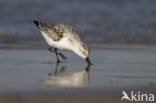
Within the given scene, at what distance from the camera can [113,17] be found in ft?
45.2

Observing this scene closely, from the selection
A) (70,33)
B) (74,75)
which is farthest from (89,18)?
(74,75)

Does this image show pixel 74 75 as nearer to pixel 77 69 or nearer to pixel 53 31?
pixel 77 69

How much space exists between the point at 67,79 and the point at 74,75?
402 millimetres

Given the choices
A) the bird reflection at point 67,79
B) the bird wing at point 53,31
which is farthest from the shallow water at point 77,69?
the bird wing at point 53,31

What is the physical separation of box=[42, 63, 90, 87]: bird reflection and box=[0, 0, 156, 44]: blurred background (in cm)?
355

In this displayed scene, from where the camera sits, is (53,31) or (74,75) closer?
(74,75)

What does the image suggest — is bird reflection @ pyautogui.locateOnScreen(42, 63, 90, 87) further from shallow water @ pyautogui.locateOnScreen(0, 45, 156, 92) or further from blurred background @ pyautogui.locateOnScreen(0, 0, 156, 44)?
blurred background @ pyautogui.locateOnScreen(0, 0, 156, 44)

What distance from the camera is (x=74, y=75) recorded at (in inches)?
291

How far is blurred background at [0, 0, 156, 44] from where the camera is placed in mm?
11594

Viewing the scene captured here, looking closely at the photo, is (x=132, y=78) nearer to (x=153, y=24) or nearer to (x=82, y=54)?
(x=82, y=54)

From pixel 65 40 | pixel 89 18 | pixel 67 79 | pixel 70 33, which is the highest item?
pixel 89 18

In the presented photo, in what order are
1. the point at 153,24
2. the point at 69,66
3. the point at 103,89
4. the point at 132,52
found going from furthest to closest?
the point at 153,24 < the point at 132,52 < the point at 69,66 < the point at 103,89

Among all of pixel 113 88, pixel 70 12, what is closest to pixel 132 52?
pixel 113 88

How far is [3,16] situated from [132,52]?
4.96 m
